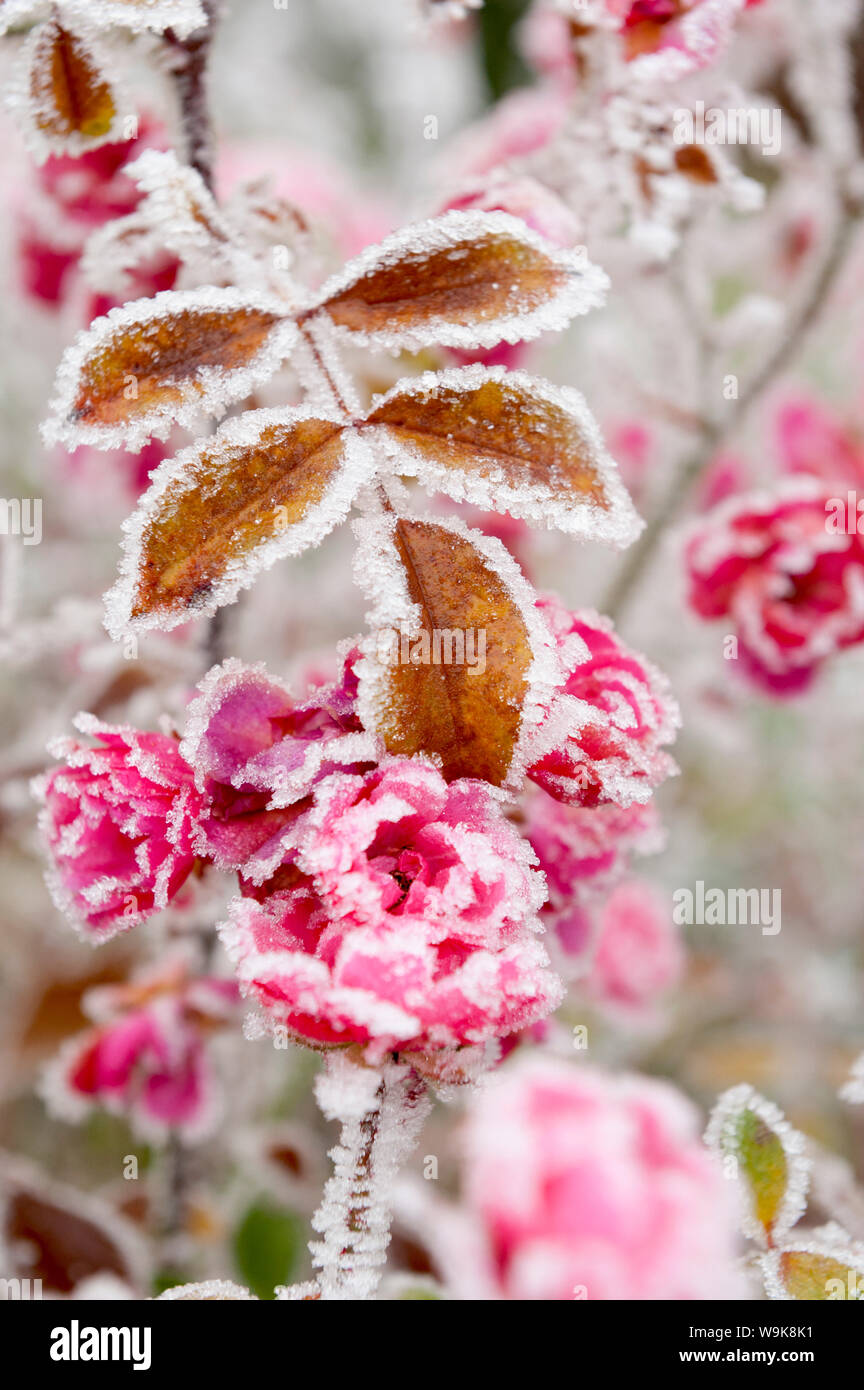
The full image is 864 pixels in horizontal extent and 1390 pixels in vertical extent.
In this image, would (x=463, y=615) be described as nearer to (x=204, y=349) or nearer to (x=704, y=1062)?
(x=204, y=349)

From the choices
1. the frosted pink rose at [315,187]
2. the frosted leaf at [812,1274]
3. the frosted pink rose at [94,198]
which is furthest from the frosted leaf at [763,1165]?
the frosted pink rose at [315,187]

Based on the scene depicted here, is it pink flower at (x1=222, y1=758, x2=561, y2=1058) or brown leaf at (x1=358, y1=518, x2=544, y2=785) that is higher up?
brown leaf at (x1=358, y1=518, x2=544, y2=785)

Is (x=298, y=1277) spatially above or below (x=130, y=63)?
below

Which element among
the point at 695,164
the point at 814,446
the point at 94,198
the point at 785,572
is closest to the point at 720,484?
the point at 814,446

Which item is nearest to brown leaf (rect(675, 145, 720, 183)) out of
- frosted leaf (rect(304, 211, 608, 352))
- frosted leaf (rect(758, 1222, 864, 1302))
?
frosted leaf (rect(304, 211, 608, 352))

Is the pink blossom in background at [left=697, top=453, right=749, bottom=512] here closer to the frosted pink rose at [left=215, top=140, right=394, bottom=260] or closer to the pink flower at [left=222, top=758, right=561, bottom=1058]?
the frosted pink rose at [left=215, top=140, right=394, bottom=260]
